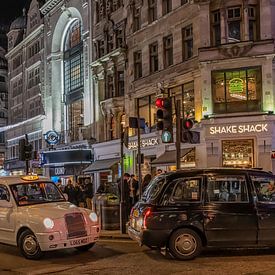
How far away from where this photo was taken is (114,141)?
34656mm

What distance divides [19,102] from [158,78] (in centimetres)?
2714

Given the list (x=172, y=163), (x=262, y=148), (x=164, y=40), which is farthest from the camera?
(x=164, y=40)

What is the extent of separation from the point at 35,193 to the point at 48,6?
3474cm

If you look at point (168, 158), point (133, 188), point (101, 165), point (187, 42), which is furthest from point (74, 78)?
point (133, 188)

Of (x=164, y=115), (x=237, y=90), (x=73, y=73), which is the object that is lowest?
(x=164, y=115)

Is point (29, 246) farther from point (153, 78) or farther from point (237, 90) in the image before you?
point (153, 78)

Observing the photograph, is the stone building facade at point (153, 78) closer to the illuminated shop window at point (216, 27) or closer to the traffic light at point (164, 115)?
the illuminated shop window at point (216, 27)

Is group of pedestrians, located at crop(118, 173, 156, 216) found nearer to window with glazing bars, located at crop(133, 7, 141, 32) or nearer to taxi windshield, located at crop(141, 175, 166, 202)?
taxi windshield, located at crop(141, 175, 166, 202)

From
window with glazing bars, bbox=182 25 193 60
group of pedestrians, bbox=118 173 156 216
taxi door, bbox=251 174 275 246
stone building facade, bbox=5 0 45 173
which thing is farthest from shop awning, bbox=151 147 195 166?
stone building facade, bbox=5 0 45 173

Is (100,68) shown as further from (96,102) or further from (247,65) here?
(247,65)

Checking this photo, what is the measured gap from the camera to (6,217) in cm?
1315

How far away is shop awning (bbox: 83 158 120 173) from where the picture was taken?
34250 mm

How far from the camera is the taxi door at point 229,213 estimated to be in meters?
11.8

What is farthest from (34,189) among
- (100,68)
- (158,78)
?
(100,68)
